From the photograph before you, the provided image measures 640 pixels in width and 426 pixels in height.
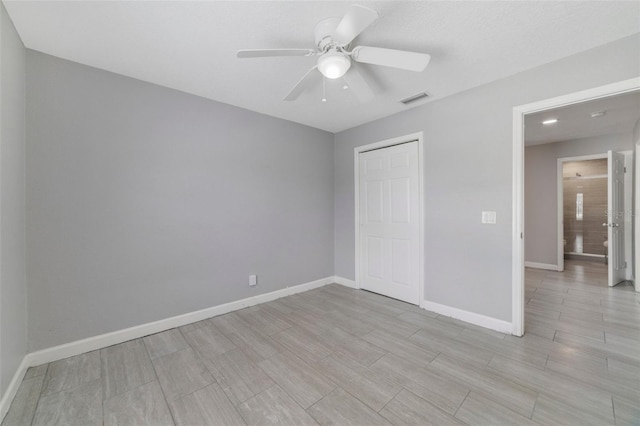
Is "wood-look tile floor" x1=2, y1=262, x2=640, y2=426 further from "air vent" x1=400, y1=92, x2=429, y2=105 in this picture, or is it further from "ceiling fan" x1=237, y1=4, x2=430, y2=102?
"air vent" x1=400, y1=92, x2=429, y2=105

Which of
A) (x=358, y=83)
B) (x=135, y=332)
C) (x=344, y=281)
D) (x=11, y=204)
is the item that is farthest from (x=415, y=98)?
(x=135, y=332)

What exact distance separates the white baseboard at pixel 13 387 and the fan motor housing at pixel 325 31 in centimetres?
301

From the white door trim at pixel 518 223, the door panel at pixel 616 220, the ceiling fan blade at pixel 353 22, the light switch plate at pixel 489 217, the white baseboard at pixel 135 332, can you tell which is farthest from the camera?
the door panel at pixel 616 220

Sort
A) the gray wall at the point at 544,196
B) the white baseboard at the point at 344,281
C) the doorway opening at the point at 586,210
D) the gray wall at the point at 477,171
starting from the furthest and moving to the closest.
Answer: the doorway opening at the point at 586,210 → the gray wall at the point at 544,196 → the white baseboard at the point at 344,281 → the gray wall at the point at 477,171

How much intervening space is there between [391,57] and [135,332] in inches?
127

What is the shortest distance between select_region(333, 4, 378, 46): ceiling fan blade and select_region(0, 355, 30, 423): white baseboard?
3.01m

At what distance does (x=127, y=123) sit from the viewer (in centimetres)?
239

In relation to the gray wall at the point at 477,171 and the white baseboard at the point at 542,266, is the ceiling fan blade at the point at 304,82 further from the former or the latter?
the white baseboard at the point at 542,266

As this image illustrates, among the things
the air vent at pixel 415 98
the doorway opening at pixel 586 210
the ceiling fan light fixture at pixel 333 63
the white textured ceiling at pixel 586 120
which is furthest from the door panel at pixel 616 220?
the ceiling fan light fixture at pixel 333 63

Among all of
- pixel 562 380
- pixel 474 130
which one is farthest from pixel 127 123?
pixel 562 380

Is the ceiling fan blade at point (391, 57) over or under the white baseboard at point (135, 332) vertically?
over

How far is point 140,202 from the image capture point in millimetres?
2451

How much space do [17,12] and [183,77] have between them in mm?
1023

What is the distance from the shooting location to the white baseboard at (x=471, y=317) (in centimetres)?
247
